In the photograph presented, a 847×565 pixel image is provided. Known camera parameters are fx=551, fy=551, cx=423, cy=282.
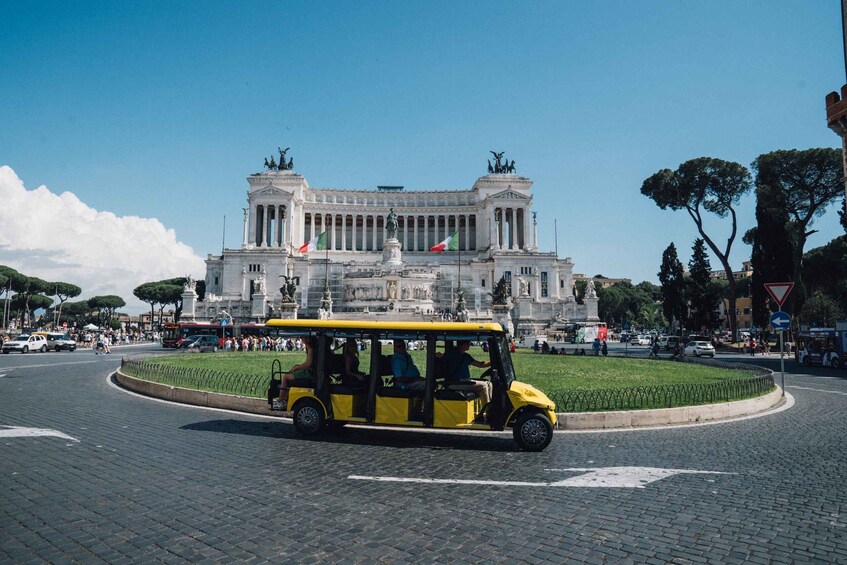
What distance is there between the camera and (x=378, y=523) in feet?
20.7

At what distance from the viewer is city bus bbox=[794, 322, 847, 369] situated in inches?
1222

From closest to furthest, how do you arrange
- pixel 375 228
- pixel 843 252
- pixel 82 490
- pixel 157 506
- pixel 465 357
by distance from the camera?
pixel 157 506, pixel 82 490, pixel 465 357, pixel 843 252, pixel 375 228

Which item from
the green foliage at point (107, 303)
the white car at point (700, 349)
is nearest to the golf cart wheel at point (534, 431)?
the white car at point (700, 349)

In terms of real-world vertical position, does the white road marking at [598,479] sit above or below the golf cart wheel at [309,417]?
below

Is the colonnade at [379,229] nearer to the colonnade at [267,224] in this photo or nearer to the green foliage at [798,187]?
the colonnade at [267,224]

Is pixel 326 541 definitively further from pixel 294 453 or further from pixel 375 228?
pixel 375 228

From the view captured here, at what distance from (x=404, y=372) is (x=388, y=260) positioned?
70.8 metres

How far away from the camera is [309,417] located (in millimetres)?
11242

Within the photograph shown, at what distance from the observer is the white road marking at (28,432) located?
10.7 m

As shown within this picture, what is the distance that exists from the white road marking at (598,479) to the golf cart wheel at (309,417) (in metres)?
3.06

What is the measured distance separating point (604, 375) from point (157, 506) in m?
19.1

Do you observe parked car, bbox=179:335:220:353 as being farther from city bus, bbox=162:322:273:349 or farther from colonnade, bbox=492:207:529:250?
colonnade, bbox=492:207:529:250

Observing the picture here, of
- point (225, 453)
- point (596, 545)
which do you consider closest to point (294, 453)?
point (225, 453)

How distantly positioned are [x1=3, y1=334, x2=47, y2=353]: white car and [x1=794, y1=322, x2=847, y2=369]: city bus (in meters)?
55.6
